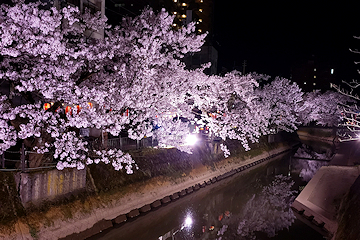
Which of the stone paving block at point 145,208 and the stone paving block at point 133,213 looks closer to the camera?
the stone paving block at point 133,213

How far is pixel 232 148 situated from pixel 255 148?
261 inches

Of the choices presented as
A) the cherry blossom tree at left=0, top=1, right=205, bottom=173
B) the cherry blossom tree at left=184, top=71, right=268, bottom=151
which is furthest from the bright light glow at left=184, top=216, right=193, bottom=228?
the cherry blossom tree at left=184, top=71, right=268, bottom=151

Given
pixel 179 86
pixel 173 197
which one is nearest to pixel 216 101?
pixel 179 86

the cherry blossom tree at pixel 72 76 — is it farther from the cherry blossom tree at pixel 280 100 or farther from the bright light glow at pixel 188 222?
the cherry blossom tree at pixel 280 100

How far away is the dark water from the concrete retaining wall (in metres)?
2.57

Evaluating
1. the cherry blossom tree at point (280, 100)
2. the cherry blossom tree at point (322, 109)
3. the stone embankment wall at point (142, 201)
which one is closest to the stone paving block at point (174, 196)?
the stone embankment wall at point (142, 201)

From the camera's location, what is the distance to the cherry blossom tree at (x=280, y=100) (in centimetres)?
3875

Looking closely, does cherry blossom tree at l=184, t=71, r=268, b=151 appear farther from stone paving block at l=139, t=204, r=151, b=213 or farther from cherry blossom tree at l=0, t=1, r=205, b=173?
stone paving block at l=139, t=204, r=151, b=213

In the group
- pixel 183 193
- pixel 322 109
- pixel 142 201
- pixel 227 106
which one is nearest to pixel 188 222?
pixel 142 201

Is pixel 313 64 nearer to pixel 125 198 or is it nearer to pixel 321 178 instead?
pixel 321 178

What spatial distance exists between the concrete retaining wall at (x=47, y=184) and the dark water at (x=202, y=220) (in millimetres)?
2570

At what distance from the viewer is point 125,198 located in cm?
1499

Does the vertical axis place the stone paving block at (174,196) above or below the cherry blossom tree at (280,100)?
below

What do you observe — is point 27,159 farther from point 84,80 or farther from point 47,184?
point 84,80
